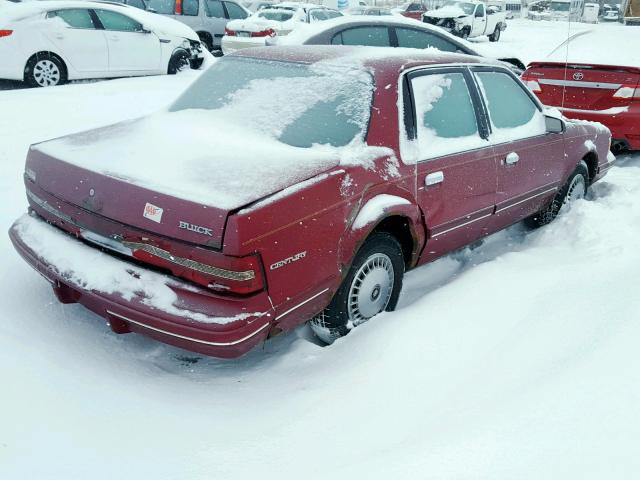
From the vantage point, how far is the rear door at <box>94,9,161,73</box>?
9.35 m

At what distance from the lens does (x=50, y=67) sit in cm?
862

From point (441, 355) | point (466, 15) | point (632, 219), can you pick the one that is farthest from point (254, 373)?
point (466, 15)

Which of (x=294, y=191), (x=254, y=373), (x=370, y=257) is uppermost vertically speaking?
(x=294, y=191)

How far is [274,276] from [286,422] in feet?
2.08

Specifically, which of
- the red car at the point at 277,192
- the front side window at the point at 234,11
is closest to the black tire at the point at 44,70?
the red car at the point at 277,192

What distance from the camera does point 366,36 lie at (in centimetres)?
800

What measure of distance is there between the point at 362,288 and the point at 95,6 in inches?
319

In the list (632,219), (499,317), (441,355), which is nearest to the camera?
(441,355)

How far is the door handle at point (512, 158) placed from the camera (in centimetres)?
404

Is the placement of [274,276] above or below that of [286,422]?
above

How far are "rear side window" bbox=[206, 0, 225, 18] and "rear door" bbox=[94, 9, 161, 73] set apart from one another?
496 cm

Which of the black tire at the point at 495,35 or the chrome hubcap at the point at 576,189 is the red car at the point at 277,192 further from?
the black tire at the point at 495,35

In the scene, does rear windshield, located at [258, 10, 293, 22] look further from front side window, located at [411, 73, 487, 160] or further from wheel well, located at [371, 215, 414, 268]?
wheel well, located at [371, 215, 414, 268]

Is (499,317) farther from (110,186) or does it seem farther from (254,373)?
(110,186)
